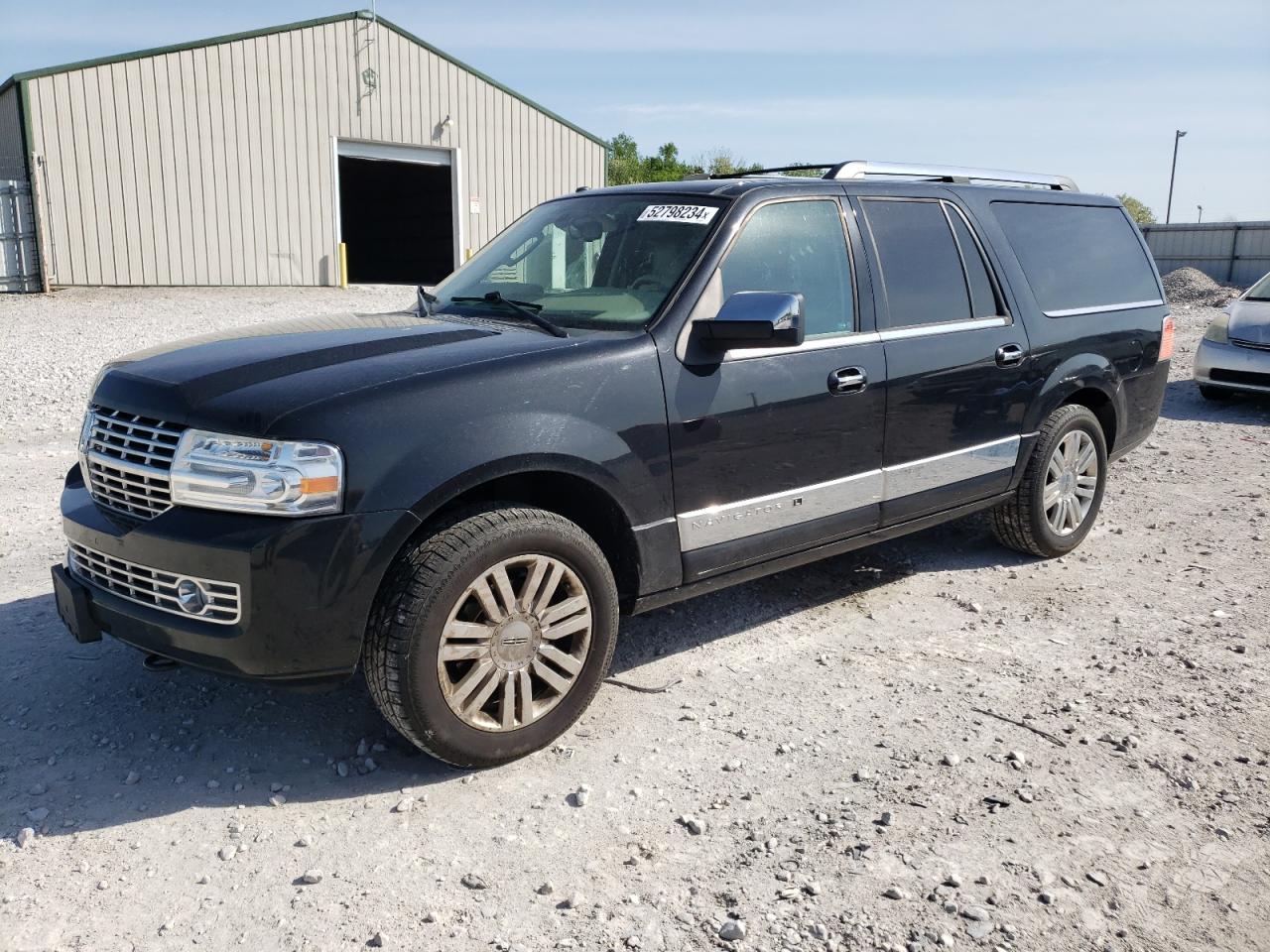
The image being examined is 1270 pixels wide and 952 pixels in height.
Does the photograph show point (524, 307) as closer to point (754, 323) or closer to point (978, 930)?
point (754, 323)

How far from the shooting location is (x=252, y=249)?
72.9 feet

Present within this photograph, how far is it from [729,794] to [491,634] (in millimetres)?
910

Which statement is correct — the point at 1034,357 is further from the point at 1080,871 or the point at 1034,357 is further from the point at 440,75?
the point at 440,75

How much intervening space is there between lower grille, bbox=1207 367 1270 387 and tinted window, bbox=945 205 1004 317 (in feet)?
23.0

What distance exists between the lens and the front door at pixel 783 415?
381 centimetres

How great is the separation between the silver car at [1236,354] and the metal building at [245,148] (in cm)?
1827

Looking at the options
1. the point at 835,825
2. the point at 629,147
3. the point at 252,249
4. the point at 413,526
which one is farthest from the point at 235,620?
the point at 629,147

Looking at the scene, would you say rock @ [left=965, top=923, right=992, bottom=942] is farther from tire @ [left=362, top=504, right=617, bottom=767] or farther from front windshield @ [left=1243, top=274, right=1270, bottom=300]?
front windshield @ [left=1243, top=274, right=1270, bottom=300]

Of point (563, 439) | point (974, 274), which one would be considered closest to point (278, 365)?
point (563, 439)

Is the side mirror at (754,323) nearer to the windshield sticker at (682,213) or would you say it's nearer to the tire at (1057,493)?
the windshield sticker at (682,213)

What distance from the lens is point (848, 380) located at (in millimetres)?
4230

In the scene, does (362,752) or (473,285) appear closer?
(362,752)

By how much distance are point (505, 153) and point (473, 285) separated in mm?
22449

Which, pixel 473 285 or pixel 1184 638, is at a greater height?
pixel 473 285
